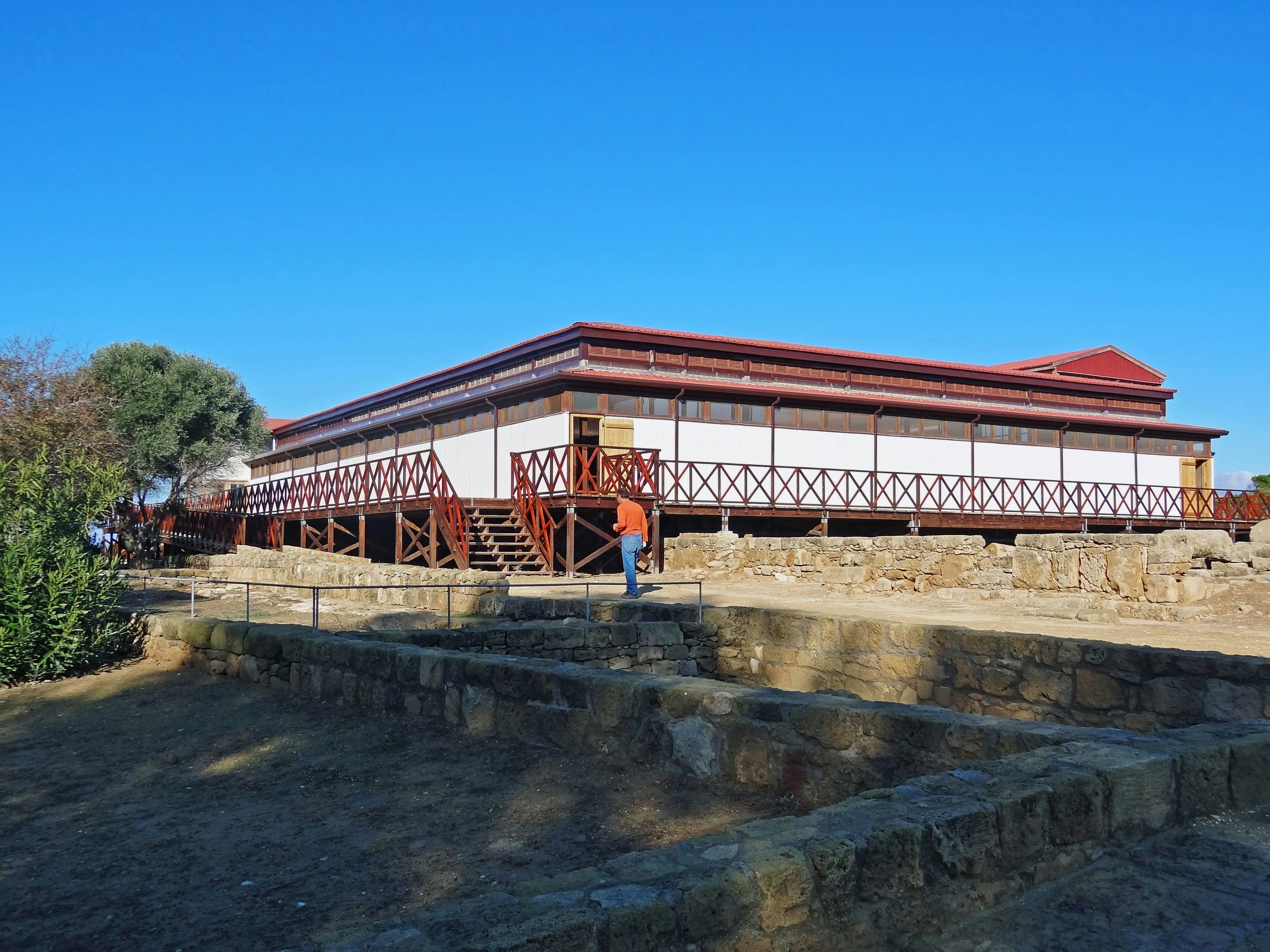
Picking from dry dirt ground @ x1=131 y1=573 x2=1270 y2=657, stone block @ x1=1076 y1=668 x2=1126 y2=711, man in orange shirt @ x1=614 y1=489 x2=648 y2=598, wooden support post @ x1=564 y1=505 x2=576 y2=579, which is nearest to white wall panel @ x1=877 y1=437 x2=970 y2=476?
dry dirt ground @ x1=131 y1=573 x2=1270 y2=657

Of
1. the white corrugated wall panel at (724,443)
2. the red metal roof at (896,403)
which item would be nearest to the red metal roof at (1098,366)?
the red metal roof at (896,403)

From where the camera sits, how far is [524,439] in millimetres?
23625

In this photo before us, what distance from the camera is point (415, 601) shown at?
12688 mm

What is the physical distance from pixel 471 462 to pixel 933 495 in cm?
1355

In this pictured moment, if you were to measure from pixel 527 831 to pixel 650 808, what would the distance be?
629 millimetres

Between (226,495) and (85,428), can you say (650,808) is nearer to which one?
(85,428)

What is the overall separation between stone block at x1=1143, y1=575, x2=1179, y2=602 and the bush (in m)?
12.4

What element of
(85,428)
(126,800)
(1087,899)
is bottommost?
(126,800)

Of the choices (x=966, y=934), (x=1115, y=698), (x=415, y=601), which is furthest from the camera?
(x=415, y=601)

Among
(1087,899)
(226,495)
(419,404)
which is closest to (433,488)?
(419,404)

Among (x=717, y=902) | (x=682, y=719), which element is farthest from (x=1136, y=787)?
(x=682, y=719)

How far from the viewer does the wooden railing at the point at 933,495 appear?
2355 centimetres

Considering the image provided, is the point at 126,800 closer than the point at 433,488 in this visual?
Yes

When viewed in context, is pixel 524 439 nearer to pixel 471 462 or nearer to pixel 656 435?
pixel 471 462
